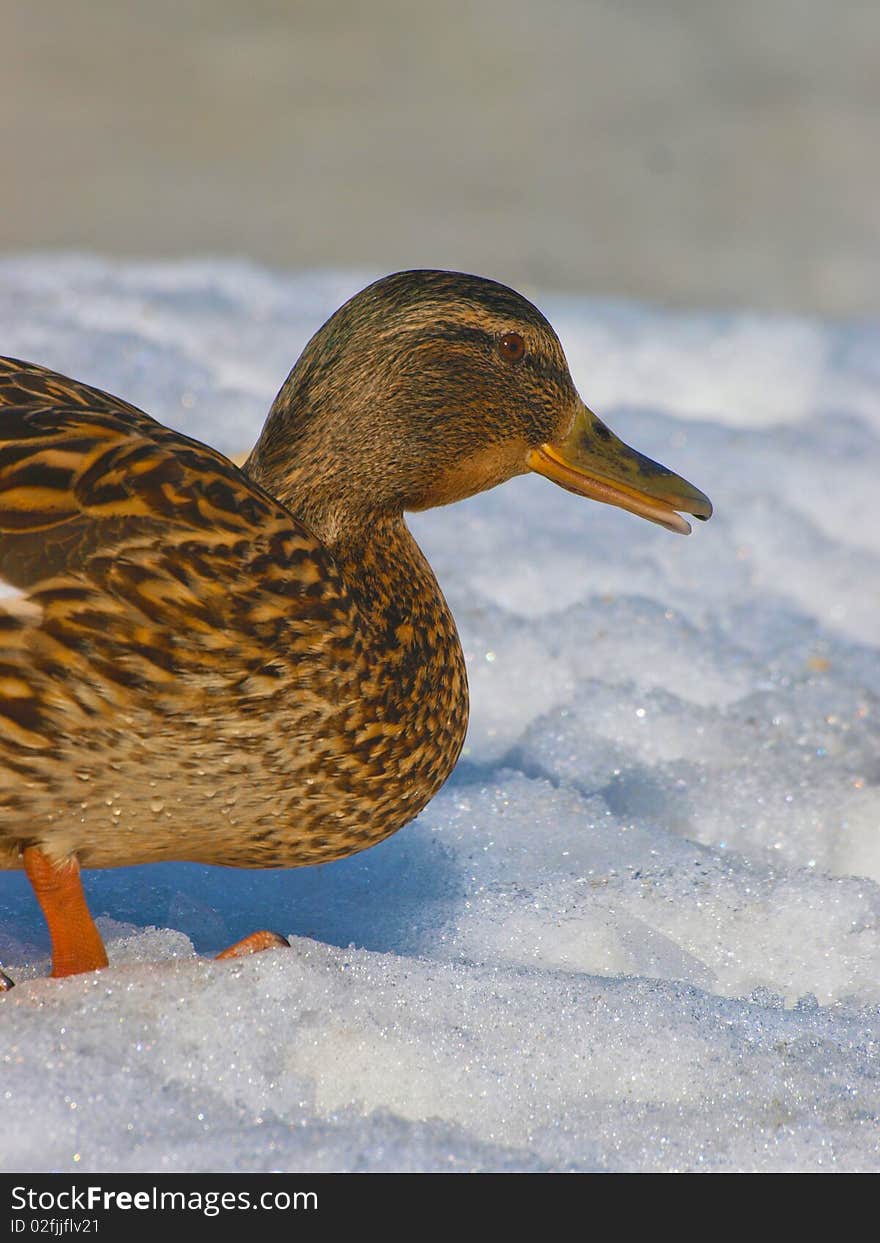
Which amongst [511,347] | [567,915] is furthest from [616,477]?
[567,915]

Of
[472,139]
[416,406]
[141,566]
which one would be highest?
[472,139]

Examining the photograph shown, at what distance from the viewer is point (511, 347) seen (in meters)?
2.91

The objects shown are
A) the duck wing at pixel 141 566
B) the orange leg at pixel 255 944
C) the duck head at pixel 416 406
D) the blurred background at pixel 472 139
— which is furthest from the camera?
the blurred background at pixel 472 139

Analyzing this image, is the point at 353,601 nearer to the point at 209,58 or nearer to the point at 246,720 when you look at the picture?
the point at 246,720

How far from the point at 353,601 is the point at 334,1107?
779 mm

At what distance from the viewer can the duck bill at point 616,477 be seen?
3.00m

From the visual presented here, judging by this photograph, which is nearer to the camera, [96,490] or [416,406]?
[96,490]

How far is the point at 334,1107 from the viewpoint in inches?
93.7

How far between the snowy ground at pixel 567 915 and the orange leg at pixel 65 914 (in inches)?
1.6

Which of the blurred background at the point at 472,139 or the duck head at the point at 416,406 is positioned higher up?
the blurred background at the point at 472,139

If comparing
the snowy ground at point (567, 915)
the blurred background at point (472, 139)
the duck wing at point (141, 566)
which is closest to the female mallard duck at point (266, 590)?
the duck wing at point (141, 566)

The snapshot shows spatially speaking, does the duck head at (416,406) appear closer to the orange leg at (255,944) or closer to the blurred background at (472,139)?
the orange leg at (255,944)

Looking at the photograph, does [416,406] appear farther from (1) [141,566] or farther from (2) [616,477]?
(1) [141,566]

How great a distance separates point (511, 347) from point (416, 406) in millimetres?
209
